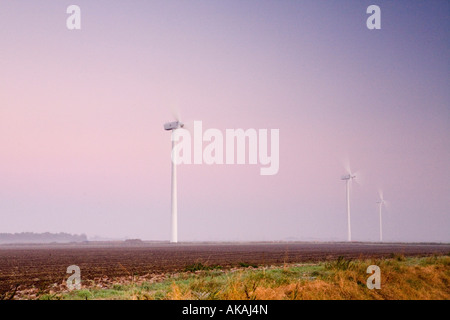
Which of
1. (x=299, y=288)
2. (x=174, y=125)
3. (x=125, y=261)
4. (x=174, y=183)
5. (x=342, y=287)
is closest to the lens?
(x=299, y=288)

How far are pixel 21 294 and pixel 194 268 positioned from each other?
16.6 metres

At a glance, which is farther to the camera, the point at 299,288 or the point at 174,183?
the point at 174,183

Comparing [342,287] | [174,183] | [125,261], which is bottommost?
[125,261]

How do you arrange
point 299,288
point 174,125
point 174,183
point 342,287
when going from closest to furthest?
1. point 299,288
2. point 342,287
3. point 174,183
4. point 174,125

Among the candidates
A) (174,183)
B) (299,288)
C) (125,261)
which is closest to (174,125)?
(174,183)

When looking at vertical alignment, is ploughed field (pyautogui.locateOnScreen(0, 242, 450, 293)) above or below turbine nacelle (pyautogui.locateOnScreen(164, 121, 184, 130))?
below

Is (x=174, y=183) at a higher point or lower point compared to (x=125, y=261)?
higher

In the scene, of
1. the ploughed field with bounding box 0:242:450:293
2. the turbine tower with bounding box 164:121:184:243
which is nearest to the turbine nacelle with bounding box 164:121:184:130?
the turbine tower with bounding box 164:121:184:243

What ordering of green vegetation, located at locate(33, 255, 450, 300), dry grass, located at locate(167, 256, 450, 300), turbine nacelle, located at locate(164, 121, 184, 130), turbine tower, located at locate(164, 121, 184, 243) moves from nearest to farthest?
1. dry grass, located at locate(167, 256, 450, 300)
2. green vegetation, located at locate(33, 255, 450, 300)
3. turbine tower, located at locate(164, 121, 184, 243)
4. turbine nacelle, located at locate(164, 121, 184, 130)

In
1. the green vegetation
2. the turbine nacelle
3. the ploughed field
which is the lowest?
the ploughed field

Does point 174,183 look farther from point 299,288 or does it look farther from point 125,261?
point 299,288

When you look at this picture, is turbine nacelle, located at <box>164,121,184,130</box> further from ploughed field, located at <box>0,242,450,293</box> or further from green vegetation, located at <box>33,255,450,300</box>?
green vegetation, located at <box>33,255,450,300</box>

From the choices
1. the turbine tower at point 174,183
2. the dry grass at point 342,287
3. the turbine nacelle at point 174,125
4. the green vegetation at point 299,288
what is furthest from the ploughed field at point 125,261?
the turbine nacelle at point 174,125
